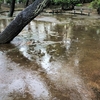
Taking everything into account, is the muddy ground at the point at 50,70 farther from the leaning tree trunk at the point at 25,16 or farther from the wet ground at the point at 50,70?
the leaning tree trunk at the point at 25,16

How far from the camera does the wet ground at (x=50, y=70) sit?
390cm

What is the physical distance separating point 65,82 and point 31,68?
3.99 ft

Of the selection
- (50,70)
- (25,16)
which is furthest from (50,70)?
Answer: (25,16)

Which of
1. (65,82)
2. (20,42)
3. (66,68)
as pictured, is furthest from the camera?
(20,42)

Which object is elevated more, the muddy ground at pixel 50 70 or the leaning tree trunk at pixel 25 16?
the leaning tree trunk at pixel 25 16

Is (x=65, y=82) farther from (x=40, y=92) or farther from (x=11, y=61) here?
(x=11, y=61)

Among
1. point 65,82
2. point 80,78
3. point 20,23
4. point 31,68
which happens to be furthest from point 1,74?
point 20,23

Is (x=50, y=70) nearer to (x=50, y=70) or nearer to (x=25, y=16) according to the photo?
(x=50, y=70)

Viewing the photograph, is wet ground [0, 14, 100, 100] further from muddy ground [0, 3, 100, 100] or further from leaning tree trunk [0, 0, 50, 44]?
leaning tree trunk [0, 0, 50, 44]

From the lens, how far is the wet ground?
12.8 feet

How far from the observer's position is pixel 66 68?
518cm

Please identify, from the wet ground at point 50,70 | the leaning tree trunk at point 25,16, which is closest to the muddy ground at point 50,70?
the wet ground at point 50,70

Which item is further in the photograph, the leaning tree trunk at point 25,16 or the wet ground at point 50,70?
the leaning tree trunk at point 25,16

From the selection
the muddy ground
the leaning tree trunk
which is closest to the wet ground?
the muddy ground
